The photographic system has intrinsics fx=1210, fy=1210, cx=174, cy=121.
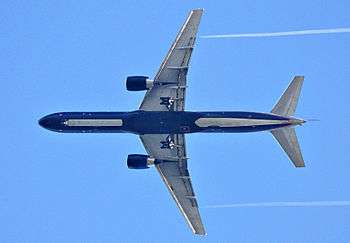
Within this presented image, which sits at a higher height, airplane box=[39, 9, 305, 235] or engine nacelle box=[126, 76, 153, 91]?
engine nacelle box=[126, 76, 153, 91]

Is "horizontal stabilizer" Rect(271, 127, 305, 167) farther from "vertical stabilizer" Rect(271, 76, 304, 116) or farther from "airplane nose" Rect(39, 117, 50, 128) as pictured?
"airplane nose" Rect(39, 117, 50, 128)

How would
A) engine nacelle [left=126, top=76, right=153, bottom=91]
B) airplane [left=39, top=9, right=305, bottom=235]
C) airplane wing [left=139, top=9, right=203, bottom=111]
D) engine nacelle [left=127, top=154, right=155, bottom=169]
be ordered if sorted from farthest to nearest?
engine nacelle [left=127, top=154, right=155, bottom=169]
engine nacelle [left=126, top=76, right=153, bottom=91]
airplane [left=39, top=9, right=305, bottom=235]
airplane wing [left=139, top=9, right=203, bottom=111]

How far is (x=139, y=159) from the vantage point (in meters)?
105

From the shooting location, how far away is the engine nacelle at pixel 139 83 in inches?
4028

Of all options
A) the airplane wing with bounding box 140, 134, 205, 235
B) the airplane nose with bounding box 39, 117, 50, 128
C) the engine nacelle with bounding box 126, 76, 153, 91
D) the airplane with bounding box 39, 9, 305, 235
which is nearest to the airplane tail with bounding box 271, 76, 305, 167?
the airplane with bounding box 39, 9, 305, 235

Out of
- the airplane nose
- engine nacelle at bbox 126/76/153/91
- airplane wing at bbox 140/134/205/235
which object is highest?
engine nacelle at bbox 126/76/153/91

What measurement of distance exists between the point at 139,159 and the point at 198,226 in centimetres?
845

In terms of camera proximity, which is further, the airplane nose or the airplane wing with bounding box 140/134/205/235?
the airplane nose

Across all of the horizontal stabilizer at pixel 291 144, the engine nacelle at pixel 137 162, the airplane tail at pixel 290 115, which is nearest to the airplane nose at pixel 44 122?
the engine nacelle at pixel 137 162

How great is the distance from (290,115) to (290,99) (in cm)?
133

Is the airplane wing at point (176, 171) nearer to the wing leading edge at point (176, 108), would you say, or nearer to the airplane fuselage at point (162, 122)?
the wing leading edge at point (176, 108)

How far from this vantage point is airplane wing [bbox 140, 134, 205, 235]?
10594 cm

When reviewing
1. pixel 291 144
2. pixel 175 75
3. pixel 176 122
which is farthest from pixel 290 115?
pixel 175 75

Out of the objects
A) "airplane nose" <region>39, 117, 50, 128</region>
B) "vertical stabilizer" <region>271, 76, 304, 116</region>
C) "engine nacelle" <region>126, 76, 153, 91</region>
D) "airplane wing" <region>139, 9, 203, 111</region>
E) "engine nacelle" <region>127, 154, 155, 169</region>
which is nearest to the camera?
"airplane wing" <region>139, 9, 203, 111</region>
